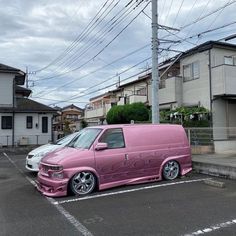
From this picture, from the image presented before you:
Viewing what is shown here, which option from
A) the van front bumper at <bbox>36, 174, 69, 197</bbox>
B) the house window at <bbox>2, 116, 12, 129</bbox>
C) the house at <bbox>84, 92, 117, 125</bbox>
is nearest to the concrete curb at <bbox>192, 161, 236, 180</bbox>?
the van front bumper at <bbox>36, 174, 69, 197</bbox>

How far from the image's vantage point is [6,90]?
2938 centimetres

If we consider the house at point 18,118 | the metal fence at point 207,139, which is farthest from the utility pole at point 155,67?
the house at point 18,118

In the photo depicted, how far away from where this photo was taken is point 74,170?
846cm

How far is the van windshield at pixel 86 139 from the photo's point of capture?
924 centimetres

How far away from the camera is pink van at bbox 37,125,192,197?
→ 27.8ft

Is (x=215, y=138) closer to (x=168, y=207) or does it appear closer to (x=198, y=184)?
(x=198, y=184)

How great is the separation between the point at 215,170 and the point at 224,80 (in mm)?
10768

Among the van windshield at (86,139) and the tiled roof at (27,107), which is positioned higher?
the tiled roof at (27,107)

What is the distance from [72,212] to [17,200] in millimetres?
1830

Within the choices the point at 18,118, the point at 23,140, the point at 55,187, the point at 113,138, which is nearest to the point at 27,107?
the point at 18,118

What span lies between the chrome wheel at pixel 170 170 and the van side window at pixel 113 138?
64.2 inches

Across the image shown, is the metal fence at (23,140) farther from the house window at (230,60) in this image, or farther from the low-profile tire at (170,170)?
the low-profile tire at (170,170)

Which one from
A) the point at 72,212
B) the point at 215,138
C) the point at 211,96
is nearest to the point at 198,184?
the point at 72,212

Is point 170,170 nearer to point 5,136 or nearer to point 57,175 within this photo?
point 57,175
